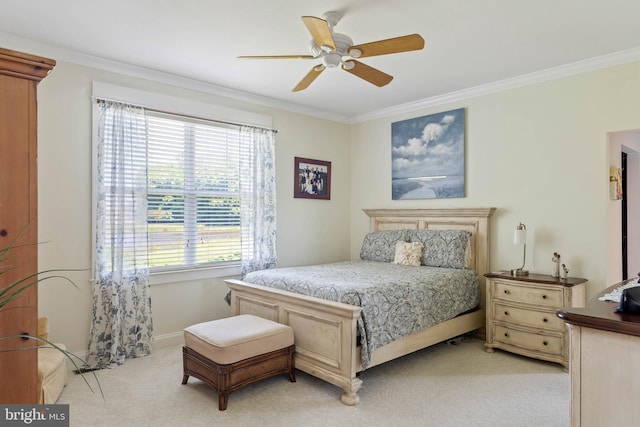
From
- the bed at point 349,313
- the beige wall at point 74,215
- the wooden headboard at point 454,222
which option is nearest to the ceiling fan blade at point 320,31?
the bed at point 349,313

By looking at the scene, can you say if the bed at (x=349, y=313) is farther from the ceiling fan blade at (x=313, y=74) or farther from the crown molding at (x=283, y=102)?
the ceiling fan blade at (x=313, y=74)

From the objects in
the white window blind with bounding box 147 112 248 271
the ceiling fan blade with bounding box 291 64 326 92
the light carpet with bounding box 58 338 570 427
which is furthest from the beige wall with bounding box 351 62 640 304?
the white window blind with bounding box 147 112 248 271

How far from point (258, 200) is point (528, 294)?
2866 mm

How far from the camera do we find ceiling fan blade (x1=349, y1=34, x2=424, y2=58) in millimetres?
2385

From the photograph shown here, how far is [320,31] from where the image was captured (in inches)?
92.8

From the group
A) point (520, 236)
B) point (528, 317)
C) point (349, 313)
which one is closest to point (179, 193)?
point (349, 313)

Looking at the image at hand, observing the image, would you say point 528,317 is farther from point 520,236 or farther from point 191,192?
point 191,192

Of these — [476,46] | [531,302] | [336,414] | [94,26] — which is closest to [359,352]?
[336,414]

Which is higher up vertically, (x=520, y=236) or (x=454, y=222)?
(x=454, y=222)

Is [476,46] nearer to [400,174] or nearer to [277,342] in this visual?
[400,174]

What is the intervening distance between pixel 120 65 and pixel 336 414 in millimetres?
3411

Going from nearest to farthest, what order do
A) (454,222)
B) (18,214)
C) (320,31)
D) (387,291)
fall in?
1. (18,214)
2. (320,31)
3. (387,291)
4. (454,222)

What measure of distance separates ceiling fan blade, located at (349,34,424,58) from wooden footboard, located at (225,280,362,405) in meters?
1.71

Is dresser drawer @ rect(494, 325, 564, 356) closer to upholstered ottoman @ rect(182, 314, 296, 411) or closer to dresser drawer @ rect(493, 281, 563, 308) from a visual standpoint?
dresser drawer @ rect(493, 281, 563, 308)
